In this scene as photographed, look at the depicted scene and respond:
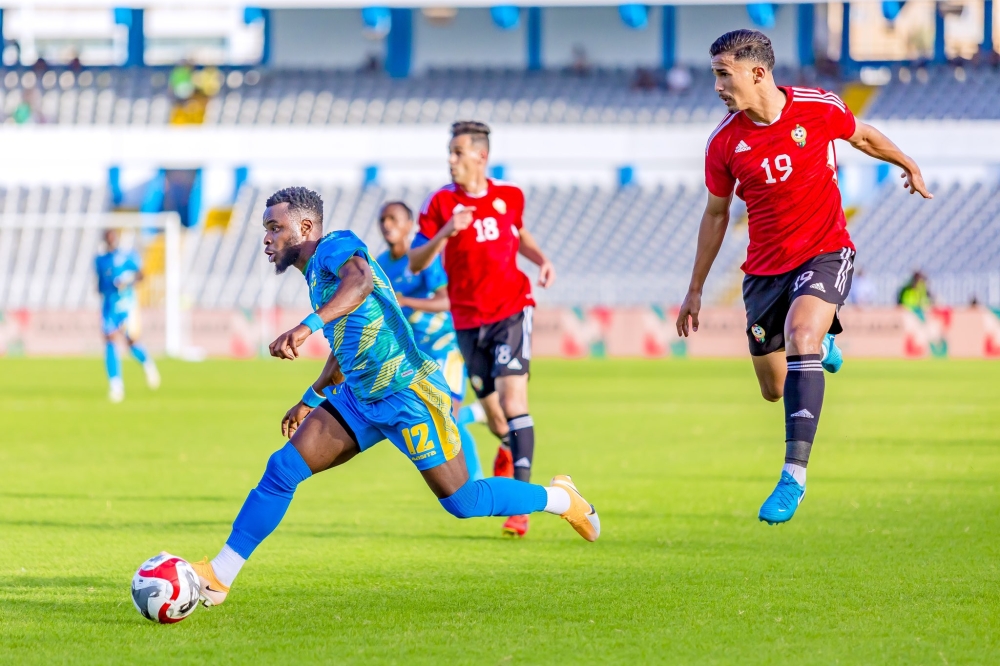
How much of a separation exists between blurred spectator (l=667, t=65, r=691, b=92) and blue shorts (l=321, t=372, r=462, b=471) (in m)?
34.2

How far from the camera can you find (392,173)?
41406 millimetres

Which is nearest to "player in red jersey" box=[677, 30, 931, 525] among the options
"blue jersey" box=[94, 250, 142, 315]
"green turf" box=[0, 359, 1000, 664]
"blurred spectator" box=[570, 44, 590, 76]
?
"green turf" box=[0, 359, 1000, 664]

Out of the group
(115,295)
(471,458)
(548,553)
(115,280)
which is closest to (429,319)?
(471,458)

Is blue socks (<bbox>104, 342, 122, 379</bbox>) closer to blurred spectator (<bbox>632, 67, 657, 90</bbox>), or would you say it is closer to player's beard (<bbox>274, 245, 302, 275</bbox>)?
player's beard (<bbox>274, 245, 302, 275</bbox>)

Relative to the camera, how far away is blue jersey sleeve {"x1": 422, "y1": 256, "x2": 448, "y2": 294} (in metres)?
9.13

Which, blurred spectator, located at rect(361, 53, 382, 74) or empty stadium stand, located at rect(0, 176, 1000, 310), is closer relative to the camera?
empty stadium stand, located at rect(0, 176, 1000, 310)

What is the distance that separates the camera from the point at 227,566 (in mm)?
5465

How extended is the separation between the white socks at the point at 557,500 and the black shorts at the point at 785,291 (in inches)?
44.1

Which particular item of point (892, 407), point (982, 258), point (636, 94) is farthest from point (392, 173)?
point (892, 407)

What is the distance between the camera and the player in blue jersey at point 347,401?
5.46 metres

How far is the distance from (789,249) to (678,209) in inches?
1216

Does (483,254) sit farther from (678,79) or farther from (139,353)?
(678,79)

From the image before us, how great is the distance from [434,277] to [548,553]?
8.64 ft

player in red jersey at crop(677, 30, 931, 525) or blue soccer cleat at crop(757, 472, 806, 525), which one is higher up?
player in red jersey at crop(677, 30, 931, 525)
